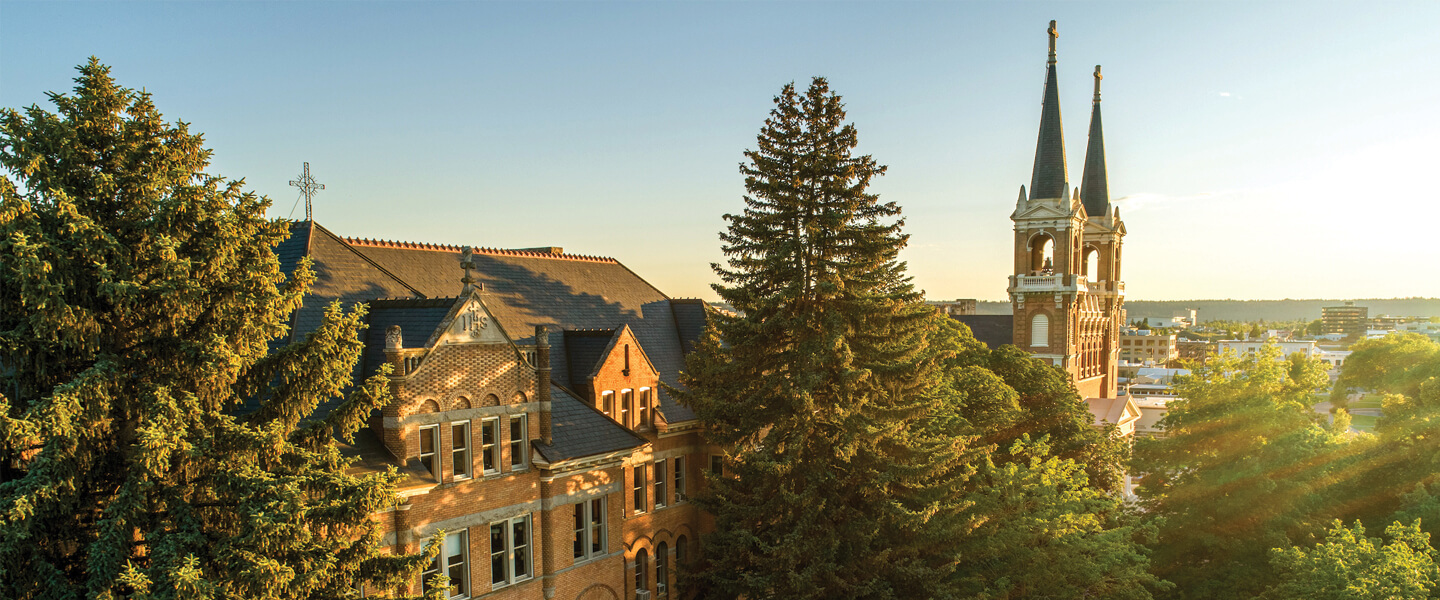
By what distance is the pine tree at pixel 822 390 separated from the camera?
22.3 m

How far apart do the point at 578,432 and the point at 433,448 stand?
510 cm

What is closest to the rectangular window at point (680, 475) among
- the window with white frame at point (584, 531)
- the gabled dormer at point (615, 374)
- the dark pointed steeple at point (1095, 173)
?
the gabled dormer at point (615, 374)

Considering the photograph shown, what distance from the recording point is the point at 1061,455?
38.5 meters

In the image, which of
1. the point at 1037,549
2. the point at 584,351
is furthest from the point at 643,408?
the point at 1037,549

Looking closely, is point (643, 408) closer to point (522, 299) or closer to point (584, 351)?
point (584, 351)

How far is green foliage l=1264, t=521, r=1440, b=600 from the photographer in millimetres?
19484

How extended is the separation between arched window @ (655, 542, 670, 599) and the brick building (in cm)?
7

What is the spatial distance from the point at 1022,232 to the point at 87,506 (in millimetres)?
67463

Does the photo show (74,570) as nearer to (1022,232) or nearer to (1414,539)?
(1414,539)

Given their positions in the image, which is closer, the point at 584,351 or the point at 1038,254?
the point at 584,351

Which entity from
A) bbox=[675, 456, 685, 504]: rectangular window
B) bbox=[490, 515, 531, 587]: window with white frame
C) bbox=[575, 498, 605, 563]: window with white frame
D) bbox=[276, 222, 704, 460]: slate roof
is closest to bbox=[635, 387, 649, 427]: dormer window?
bbox=[276, 222, 704, 460]: slate roof

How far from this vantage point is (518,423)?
71.5ft

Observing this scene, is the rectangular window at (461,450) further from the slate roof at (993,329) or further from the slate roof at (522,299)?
the slate roof at (993,329)

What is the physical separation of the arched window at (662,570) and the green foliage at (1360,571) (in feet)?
63.6
